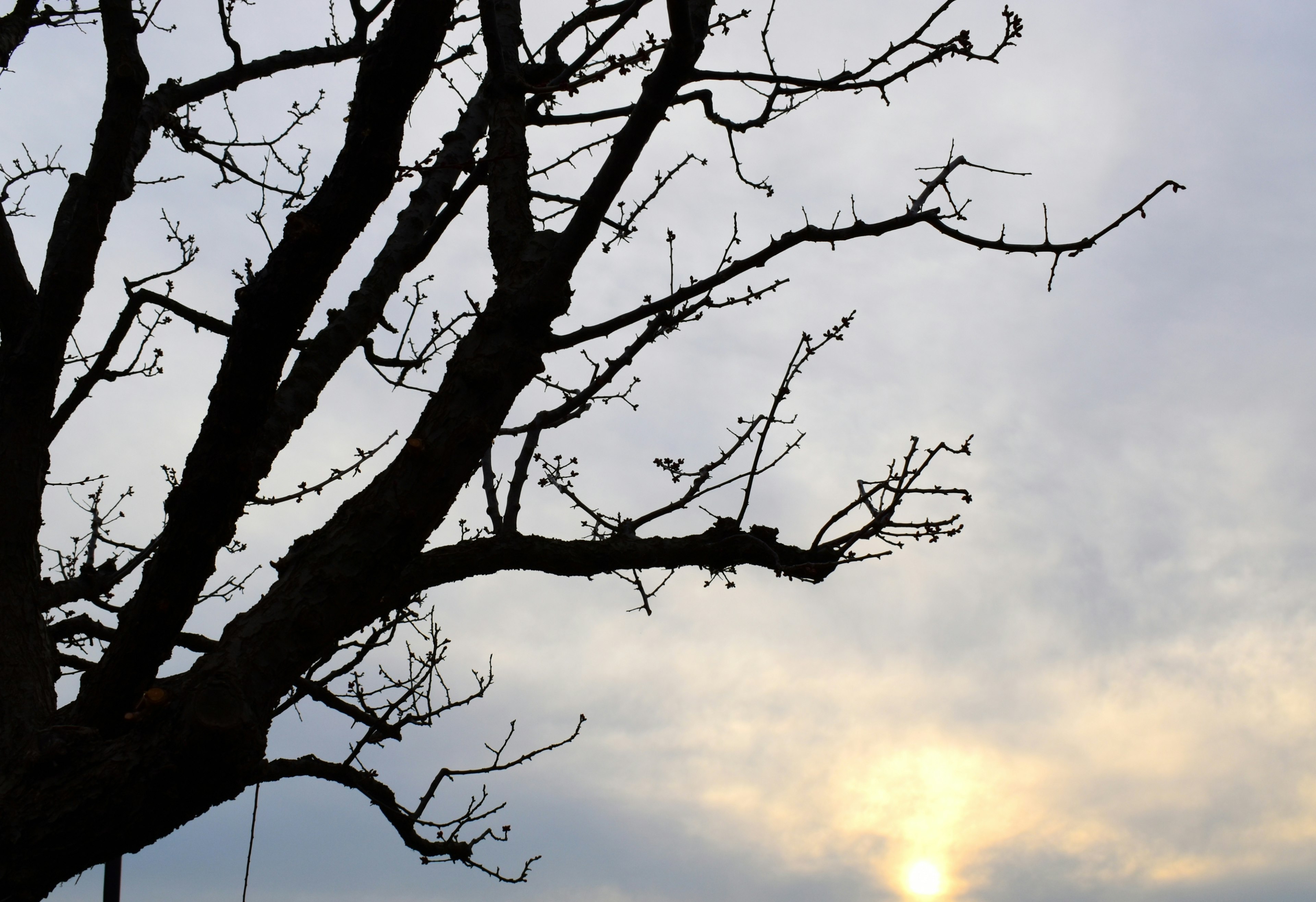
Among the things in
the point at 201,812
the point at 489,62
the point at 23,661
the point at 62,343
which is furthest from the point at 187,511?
the point at 489,62

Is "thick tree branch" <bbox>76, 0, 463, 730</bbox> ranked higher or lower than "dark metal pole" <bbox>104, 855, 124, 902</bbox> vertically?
higher

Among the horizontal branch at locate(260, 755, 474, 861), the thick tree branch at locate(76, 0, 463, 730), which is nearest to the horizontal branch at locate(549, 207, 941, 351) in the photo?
the thick tree branch at locate(76, 0, 463, 730)

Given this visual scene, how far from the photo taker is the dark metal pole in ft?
15.2

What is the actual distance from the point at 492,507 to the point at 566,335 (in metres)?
1.14

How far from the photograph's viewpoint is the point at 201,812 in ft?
Answer: 9.57

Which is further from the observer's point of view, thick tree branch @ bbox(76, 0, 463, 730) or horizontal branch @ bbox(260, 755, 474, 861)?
horizontal branch @ bbox(260, 755, 474, 861)

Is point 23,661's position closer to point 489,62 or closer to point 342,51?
point 489,62

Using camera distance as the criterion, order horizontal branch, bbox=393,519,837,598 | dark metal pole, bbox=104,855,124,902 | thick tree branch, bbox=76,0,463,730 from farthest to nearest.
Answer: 1. dark metal pole, bbox=104,855,124,902
2. horizontal branch, bbox=393,519,837,598
3. thick tree branch, bbox=76,0,463,730

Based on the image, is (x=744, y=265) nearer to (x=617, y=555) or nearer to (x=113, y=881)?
(x=617, y=555)

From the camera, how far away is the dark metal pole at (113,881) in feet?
15.2

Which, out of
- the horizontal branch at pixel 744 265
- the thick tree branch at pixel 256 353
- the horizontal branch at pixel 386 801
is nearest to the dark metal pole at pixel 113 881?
the horizontal branch at pixel 386 801

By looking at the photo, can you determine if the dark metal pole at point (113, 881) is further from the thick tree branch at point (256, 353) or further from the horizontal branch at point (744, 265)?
the horizontal branch at point (744, 265)

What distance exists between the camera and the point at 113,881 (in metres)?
4.66

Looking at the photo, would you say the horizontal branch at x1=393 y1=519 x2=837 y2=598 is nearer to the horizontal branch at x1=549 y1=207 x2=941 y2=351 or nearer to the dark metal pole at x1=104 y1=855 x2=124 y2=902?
the horizontal branch at x1=549 y1=207 x2=941 y2=351
